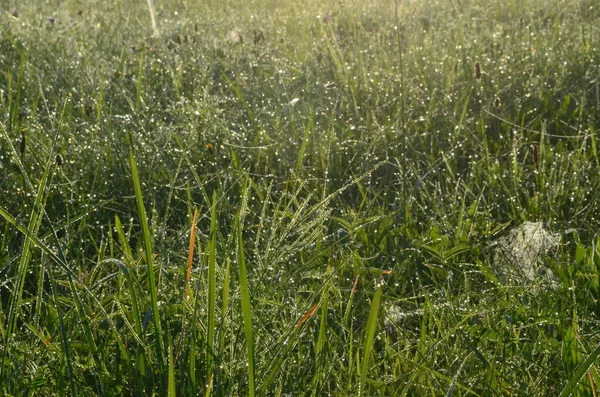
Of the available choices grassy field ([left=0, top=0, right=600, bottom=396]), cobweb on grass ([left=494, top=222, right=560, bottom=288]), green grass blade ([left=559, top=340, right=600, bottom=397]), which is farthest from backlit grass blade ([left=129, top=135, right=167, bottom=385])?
cobweb on grass ([left=494, top=222, right=560, bottom=288])

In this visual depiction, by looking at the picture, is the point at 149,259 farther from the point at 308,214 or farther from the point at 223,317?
the point at 308,214

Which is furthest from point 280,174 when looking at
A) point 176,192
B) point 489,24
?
point 489,24

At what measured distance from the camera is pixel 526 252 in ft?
5.31

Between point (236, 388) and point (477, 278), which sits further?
point (477, 278)

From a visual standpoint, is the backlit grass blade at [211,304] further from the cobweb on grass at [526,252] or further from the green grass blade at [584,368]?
the cobweb on grass at [526,252]

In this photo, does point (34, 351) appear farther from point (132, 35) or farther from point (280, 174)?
point (132, 35)

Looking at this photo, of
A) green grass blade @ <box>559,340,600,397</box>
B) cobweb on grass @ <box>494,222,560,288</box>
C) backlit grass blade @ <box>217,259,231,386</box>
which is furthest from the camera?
cobweb on grass @ <box>494,222,560,288</box>

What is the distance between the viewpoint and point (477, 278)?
1626 millimetres

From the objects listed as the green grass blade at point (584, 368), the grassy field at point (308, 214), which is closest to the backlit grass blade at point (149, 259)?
the grassy field at point (308, 214)

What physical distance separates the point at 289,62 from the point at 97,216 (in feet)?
4.63

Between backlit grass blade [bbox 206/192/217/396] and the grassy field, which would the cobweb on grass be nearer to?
the grassy field

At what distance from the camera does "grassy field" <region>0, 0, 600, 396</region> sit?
1.15 m

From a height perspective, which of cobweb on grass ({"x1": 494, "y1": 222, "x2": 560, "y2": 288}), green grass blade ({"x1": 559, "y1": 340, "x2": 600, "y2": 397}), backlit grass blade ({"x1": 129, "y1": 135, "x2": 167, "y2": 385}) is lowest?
cobweb on grass ({"x1": 494, "y1": 222, "x2": 560, "y2": 288})

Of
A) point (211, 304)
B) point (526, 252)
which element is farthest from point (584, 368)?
point (526, 252)
